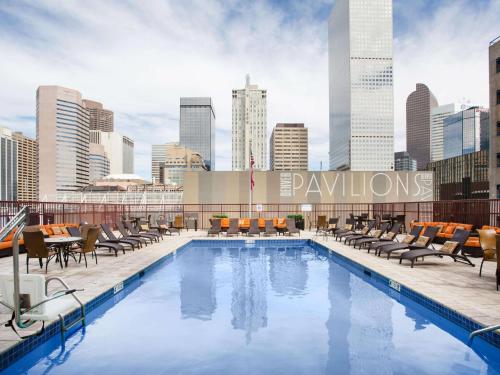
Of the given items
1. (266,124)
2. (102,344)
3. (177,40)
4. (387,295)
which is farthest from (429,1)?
(266,124)

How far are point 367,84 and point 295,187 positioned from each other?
127840 millimetres

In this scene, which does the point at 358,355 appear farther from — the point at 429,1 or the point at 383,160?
the point at 383,160

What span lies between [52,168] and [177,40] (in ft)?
504

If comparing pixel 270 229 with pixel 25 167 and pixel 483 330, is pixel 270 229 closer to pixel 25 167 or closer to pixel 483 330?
pixel 483 330

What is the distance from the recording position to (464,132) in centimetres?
12838

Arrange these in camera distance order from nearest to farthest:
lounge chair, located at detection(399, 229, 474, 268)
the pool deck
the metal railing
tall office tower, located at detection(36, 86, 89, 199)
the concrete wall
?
1. the pool deck
2. lounge chair, located at detection(399, 229, 474, 268)
3. the metal railing
4. the concrete wall
5. tall office tower, located at detection(36, 86, 89, 199)

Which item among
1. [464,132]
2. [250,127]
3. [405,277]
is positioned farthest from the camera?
[250,127]

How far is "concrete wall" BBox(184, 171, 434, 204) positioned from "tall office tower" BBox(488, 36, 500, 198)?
90.7 ft

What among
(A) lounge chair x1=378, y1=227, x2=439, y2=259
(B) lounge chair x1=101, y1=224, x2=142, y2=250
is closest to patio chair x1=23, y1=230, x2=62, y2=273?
(B) lounge chair x1=101, y1=224, x2=142, y2=250

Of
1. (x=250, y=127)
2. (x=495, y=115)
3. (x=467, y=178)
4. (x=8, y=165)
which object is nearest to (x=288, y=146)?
(x=250, y=127)

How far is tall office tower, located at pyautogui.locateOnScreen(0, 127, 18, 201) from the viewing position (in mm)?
142413

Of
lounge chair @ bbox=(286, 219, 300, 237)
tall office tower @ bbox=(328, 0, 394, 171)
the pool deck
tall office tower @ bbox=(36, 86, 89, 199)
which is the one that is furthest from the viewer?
tall office tower @ bbox=(36, 86, 89, 199)

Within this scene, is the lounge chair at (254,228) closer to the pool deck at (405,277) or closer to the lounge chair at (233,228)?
the lounge chair at (233,228)

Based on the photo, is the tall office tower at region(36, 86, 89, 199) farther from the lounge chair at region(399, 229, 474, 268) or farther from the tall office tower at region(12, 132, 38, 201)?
the lounge chair at region(399, 229, 474, 268)
